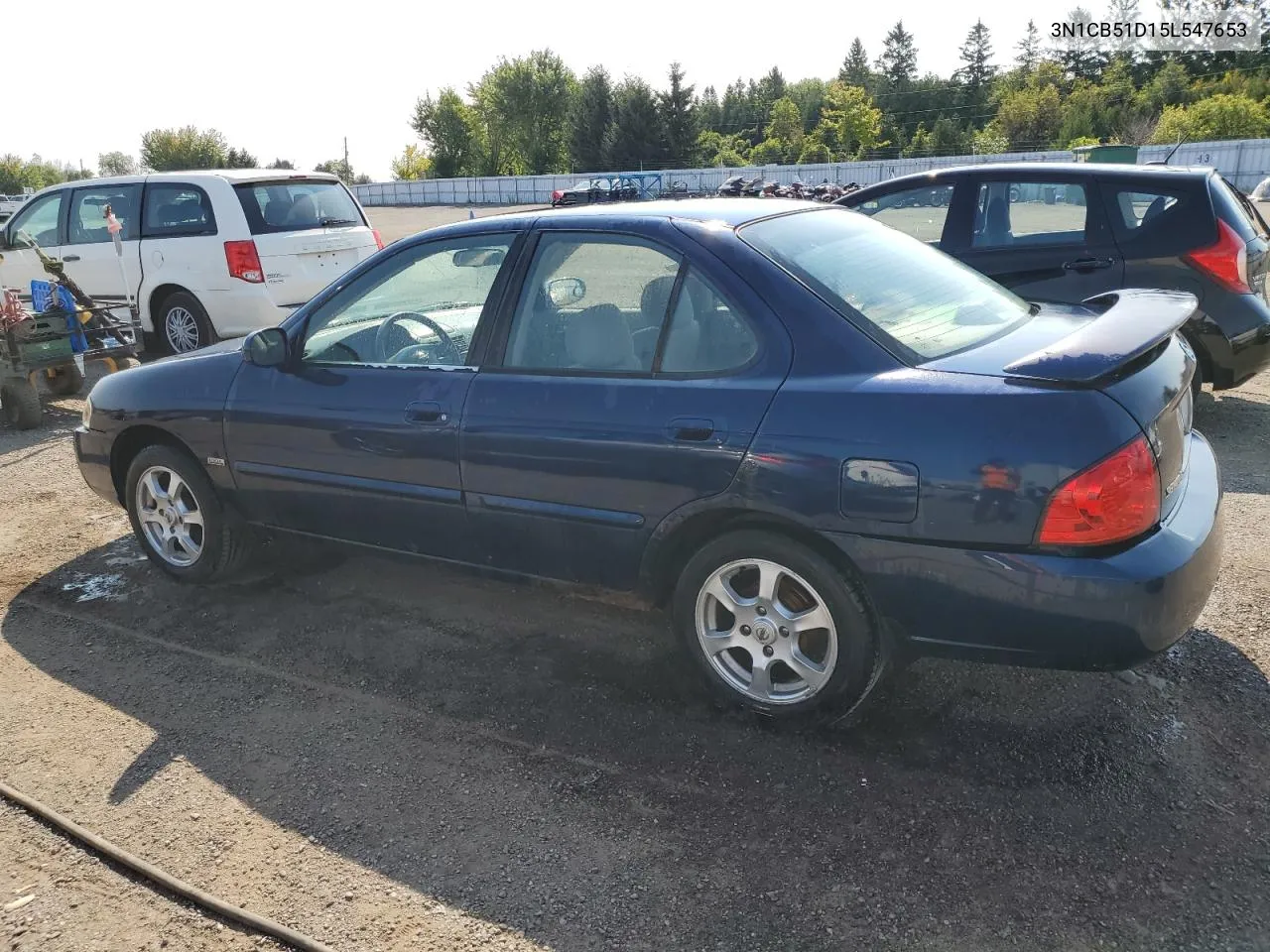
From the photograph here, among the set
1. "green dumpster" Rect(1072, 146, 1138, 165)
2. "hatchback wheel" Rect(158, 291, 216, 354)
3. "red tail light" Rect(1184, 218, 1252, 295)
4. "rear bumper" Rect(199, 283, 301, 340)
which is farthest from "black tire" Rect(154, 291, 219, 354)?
"green dumpster" Rect(1072, 146, 1138, 165)

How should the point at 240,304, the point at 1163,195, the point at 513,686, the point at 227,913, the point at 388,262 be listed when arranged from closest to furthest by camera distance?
the point at 227,913
the point at 513,686
the point at 388,262
the point at 1163,195
the point at 240,304

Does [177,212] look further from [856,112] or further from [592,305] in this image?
[856,112]

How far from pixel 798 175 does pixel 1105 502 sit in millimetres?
51875

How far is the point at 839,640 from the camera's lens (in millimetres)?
3094

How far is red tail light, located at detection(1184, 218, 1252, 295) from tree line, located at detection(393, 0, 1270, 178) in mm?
53832

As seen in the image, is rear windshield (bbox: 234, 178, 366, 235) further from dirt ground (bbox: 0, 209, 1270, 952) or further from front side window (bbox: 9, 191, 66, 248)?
dirt ground (bbox: 0, 209, 1270, 952)

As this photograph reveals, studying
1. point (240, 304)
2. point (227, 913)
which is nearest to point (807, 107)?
point (240, 304)

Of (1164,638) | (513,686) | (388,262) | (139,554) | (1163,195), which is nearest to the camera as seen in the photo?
(1164,638)

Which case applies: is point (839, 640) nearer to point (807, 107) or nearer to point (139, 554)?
point (139, 554)

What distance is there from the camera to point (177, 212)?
30.9 ft

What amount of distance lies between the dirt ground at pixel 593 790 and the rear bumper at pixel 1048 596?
1.41 ft

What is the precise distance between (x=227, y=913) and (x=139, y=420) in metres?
2.71

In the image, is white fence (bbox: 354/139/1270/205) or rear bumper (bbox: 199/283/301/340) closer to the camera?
rear bumper (bbox: 199/283/301/340)

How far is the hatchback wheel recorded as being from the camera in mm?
9438
